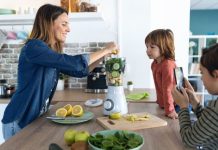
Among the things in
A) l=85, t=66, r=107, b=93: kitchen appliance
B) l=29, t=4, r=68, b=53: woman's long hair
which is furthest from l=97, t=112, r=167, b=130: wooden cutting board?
l=85, t=66, r=107, b=93: kitchen appliance

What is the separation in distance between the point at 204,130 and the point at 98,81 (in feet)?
4.78

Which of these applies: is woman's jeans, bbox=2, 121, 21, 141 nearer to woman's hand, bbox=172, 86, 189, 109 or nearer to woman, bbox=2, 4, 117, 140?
woman, bbox=2, 4, 117, 140

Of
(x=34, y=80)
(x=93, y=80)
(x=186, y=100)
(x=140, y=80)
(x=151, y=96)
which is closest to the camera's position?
(x=186, y=100)

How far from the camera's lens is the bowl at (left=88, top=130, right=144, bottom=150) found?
0.90 meters

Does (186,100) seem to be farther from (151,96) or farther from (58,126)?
(151,96)

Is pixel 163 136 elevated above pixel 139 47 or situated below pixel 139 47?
below

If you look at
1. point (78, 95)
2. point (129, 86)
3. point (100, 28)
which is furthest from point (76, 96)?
point (100, 28)

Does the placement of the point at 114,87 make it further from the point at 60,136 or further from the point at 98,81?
the point at 98,81

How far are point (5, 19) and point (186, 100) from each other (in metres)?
1.84

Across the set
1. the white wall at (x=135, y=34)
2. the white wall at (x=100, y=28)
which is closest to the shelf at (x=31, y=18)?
the white wall at (x=100, y=28)

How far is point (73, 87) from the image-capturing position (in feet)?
8.41

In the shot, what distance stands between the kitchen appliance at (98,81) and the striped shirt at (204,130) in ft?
4.32

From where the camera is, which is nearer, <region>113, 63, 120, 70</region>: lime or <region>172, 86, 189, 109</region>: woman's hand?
<region>172, 86, 189, 109</region>: woman's hand

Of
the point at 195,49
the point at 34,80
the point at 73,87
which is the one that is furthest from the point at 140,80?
the point at 195,49
